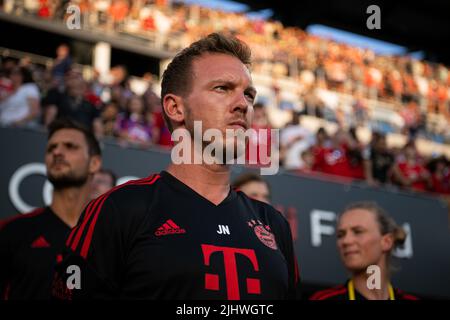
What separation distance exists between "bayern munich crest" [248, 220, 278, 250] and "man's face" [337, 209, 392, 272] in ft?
6.46

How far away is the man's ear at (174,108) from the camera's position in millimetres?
2465

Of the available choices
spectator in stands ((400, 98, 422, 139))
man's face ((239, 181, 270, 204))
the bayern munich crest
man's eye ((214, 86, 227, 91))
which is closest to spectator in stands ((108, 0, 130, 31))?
spectator in stands ((400, 98, 422, 139))

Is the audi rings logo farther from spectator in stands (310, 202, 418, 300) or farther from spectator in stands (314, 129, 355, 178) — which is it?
spectator in stands (314, 129, 355, 178)

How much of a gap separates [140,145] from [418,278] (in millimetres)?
4255

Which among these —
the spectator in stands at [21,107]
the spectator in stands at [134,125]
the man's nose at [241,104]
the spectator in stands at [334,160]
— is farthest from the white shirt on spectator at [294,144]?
the man's nose at [241,104]

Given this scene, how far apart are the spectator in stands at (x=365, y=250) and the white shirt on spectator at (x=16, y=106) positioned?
4.32m

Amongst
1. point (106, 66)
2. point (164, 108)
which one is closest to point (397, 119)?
point (106, 66)

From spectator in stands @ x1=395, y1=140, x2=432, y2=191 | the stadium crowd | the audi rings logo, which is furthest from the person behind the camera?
spectator in stands @ x1=395, y1=140, x2=432, y2=191

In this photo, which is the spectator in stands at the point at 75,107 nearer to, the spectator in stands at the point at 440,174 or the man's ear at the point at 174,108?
the man's ear at the point at 174,108

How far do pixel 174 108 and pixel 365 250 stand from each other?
2.25m

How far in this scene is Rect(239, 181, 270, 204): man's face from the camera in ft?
16.5

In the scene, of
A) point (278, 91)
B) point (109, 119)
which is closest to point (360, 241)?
point (109, 119)

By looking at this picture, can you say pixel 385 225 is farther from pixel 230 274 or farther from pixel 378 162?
pixel 378 162

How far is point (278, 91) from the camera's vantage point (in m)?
15.3
